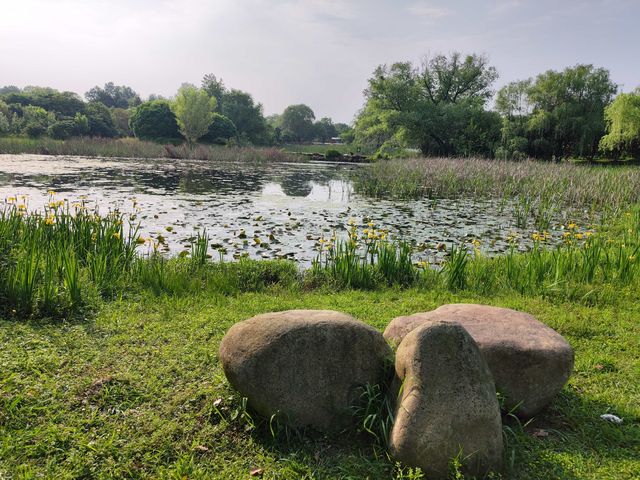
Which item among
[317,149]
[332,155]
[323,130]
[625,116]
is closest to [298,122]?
[323,130]

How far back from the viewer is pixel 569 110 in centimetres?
3797

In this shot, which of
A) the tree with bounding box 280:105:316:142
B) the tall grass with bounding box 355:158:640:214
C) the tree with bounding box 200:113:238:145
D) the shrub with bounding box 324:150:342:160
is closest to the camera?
the tall grass with bounding box 355:158:640:214

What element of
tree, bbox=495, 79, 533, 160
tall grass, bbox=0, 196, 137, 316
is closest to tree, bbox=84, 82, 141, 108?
tree, bbox=495, 79, 533, 160

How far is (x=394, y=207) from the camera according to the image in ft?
46.7

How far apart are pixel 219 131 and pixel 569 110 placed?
41.1m

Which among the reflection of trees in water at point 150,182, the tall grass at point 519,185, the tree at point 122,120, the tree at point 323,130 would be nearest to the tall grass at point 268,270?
the tall grass at point 519,185

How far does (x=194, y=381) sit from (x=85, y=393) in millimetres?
768

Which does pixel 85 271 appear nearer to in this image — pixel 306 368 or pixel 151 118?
pixel 306 368

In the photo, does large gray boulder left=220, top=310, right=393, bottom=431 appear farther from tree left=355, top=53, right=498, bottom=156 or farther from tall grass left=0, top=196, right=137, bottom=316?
tree left=355, top=53, right=498, bottom=156

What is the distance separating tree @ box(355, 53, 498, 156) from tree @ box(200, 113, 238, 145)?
1896cm

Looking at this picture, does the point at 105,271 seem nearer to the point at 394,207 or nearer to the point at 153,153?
the point at 394,207

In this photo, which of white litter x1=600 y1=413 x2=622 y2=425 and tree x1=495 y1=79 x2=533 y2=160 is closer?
white litter x1=600 y1=413 x2=622 y2=425

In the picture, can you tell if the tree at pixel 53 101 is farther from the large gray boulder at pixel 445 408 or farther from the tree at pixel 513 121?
the large gray boulder at pixel 445 408

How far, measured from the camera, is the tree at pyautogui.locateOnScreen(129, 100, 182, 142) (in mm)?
55125
